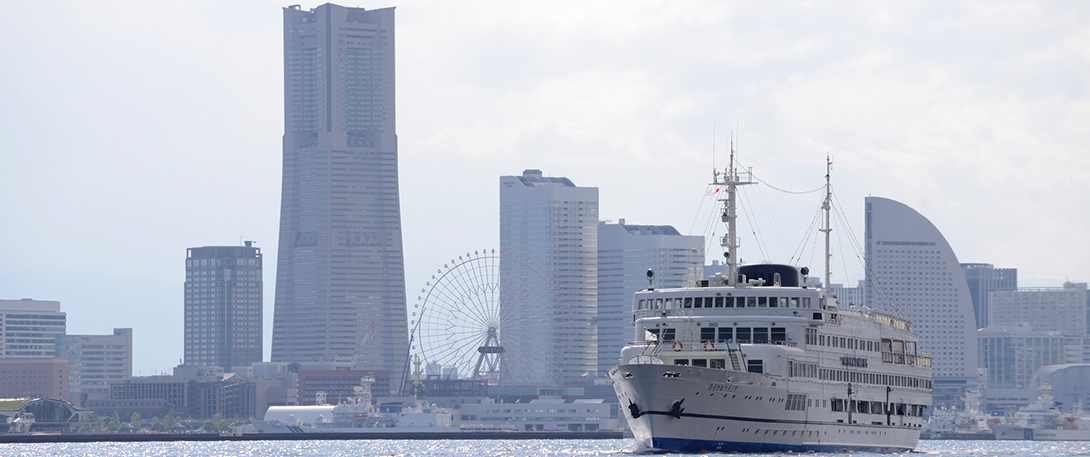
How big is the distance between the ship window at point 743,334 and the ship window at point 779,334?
56.3 inches

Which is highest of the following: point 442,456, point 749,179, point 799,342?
point 749,179

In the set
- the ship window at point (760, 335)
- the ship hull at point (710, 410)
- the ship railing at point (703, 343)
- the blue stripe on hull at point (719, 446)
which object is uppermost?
the ship window at point (760, 335)

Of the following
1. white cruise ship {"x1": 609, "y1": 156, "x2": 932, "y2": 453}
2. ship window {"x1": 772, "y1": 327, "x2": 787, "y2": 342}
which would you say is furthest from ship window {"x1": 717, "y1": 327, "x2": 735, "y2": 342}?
ship window {"x1": 772, "y1": 327, "x2": 787, "y2": 342}

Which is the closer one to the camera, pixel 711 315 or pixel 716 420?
pixel 716 420

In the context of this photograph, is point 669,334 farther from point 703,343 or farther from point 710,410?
point 710,410

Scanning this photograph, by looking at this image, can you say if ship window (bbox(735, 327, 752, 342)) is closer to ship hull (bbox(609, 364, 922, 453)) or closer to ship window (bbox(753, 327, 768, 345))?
ship window (bbox(753, 327, 768, 345))

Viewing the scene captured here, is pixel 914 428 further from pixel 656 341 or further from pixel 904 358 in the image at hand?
pixel 656 341

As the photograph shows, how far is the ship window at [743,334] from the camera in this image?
102750 millimetres

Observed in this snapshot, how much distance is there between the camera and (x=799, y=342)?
103 m

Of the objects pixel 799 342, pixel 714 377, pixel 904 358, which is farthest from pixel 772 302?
pixel 904 358

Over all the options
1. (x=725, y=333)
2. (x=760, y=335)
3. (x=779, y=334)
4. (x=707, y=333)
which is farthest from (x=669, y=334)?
(x=779, y=334)

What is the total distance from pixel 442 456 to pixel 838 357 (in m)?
31.5

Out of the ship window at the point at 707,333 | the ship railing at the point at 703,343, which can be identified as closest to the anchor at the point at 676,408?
the ship railing at the point at 703,343

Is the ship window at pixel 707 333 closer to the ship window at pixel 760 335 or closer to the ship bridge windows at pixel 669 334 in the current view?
the ship bridge windows at pixel 669 334
